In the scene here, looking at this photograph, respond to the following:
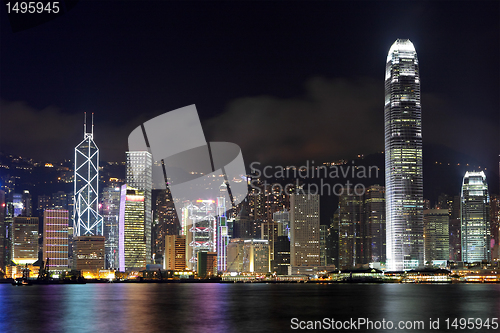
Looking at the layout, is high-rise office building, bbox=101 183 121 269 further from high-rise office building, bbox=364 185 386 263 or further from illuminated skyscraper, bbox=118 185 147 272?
high-rise office building, bbox=364 185 386 263

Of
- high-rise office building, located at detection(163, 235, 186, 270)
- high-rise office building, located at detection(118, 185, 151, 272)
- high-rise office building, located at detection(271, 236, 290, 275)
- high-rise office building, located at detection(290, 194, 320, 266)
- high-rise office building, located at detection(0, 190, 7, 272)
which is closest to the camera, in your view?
high-rise office building, located at detection(290, 194, 320, 266)

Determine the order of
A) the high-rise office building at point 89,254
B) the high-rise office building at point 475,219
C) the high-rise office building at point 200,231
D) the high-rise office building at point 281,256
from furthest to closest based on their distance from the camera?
the high-rise office building at point 200,231 < the high-rise office building at point 475,219 < the high-rise office building at point 281,256 < the high-rise office building at point 89,254

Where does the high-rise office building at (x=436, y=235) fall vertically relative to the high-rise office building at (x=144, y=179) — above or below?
below

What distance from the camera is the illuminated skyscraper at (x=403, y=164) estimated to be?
120000 millimetres

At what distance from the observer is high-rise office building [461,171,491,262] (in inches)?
5320

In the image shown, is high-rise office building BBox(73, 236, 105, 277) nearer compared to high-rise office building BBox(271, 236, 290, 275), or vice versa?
high-rise office building BBox(73, 236, 105, 277)

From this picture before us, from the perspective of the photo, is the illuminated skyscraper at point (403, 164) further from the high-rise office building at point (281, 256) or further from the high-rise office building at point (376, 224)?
the high-rise office building at point (281, 256)

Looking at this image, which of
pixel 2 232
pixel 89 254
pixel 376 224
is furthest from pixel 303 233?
pixel 2 232

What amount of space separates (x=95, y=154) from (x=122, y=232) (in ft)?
76.8

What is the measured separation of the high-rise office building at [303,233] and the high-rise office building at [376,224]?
1519 cm

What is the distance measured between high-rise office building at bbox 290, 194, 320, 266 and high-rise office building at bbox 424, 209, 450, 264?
25515 millimetres

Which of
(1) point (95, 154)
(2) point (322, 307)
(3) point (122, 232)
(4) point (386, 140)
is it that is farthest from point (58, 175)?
(2) point (322, 307)

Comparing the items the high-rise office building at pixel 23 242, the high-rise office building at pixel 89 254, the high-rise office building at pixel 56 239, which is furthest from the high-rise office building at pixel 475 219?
the high-rise office building at pixel 23 242

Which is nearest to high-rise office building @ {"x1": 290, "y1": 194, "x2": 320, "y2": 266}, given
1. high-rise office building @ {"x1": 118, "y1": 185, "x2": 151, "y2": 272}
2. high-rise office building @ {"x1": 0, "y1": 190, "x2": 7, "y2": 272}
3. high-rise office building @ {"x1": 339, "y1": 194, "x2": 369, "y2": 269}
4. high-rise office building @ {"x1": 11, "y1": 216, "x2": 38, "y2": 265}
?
high-rise office building @ {"x1": 339, "y1": 194, "x2": 369, "y2": 269}
